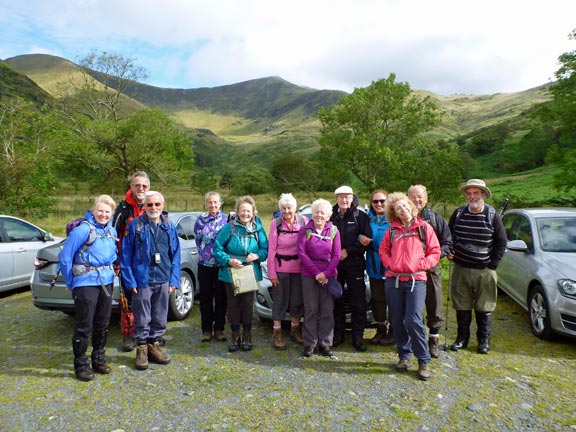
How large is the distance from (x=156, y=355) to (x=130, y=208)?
1.72m

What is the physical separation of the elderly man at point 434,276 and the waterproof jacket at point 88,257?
3.34 m

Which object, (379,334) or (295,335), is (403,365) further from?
(295,335)

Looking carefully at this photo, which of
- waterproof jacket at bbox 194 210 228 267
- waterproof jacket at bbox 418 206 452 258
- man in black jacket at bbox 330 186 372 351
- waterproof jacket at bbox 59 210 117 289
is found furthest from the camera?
waterproof jacket at bbox 194 210 228 267

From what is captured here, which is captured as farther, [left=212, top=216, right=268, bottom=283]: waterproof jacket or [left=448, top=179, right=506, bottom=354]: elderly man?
[left=212, top=216, right=268, bottom=283]: waterproof jacket

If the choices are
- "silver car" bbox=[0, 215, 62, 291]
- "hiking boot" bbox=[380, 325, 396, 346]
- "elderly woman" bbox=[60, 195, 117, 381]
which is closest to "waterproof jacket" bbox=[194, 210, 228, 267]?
"elderly woman" bbox=[60, 195, 117, 381]

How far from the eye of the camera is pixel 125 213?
14.7ft

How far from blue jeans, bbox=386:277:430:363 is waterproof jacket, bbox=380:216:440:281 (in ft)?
0.32

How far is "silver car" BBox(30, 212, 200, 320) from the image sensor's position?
4.93 meters

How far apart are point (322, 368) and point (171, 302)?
255 cm

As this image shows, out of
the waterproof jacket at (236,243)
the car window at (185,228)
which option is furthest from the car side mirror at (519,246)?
the car window at (185,228)

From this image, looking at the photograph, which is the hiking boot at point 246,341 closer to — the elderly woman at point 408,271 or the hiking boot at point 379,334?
the hiking boot at point 379,334

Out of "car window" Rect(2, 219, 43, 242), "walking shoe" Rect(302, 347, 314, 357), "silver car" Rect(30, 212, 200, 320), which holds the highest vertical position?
"car window" Rect(2, 219, 43, 242)

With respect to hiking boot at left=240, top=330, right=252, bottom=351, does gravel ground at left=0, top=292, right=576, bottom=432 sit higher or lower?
lower

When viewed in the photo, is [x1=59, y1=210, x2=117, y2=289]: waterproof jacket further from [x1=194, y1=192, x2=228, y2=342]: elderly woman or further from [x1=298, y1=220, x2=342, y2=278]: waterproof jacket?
[x1=298, y1=220, x2=342, y2=278]: waterproof jacket
